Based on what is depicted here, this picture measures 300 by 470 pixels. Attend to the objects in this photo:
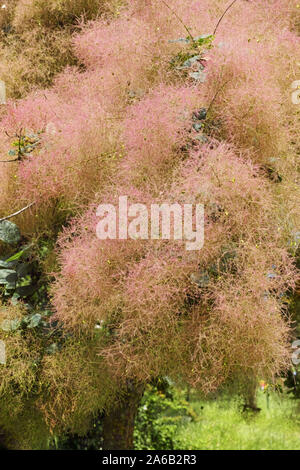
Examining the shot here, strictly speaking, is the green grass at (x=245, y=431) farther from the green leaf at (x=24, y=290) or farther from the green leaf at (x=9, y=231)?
the green leaf at (x=9, y=231)

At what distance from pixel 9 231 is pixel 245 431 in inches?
119

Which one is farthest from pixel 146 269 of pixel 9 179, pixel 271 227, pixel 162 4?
pixel 162 4

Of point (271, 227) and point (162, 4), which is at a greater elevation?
point (162, 4)

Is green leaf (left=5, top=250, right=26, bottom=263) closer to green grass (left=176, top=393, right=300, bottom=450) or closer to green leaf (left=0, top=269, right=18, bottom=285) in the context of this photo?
green leaf (left=0, top=269, right=18, bottom=285)

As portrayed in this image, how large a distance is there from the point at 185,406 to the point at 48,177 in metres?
3.14

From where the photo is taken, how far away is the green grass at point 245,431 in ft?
12.1

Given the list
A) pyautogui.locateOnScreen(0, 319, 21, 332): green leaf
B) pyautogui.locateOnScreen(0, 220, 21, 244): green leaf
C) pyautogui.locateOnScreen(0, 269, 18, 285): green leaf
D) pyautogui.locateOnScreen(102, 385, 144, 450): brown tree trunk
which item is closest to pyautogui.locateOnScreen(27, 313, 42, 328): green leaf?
pyautogui.locateOnScreen(0, 319, 21, 332): green leaf

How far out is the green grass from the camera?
3674mm

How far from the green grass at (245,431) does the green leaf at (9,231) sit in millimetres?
2552

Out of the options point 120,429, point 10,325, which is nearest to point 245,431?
point 120,429

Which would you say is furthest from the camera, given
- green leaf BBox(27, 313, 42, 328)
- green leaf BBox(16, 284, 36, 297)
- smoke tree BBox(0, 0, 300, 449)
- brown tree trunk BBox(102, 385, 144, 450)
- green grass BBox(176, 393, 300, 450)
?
green grass BBox(176, 393, 300, 450)

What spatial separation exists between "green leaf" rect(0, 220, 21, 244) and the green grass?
8.37 ft
